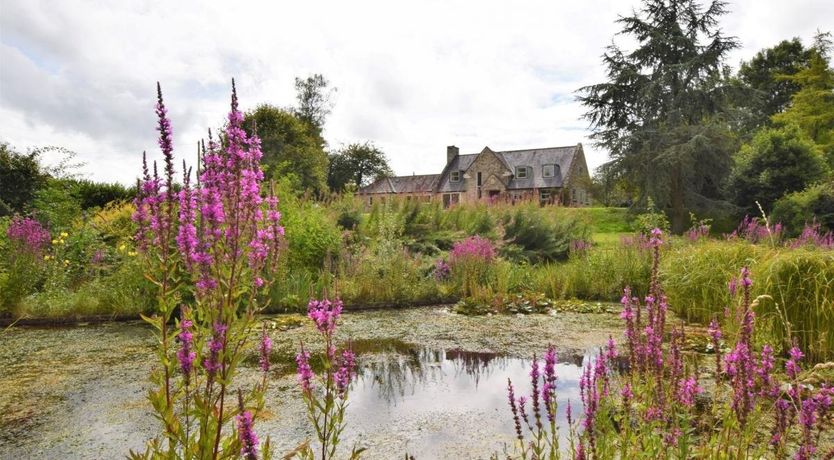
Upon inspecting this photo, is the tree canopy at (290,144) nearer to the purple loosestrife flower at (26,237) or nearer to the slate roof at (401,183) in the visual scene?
the slate roof at (401,183)

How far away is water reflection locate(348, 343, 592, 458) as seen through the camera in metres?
3.31

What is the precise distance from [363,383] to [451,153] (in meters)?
40.5

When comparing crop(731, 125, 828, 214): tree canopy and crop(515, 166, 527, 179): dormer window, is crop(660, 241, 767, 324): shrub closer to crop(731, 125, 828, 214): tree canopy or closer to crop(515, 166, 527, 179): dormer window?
crop(731, 125, 828, 214): tree canopy

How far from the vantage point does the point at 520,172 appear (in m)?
39.6

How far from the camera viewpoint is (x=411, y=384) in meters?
4.20

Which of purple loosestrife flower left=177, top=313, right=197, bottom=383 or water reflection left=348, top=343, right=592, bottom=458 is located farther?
water reflection left=348, top=343, right=592, bottom=458

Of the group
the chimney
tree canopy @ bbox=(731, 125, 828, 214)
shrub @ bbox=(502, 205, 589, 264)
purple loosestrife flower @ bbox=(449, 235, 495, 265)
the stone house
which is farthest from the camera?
the chimney

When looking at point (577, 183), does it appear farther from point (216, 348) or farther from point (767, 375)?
point (216, 348)

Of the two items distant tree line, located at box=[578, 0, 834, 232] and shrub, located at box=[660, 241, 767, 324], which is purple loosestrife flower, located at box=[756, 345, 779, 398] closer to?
shrub, located at box=[660, 241, 767, 324]

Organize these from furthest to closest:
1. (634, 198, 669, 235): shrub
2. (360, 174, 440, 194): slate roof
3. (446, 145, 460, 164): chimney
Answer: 1. (360, 174, 440, 194): slate roof
2. (446, 145, 460, 164): chimney
3. (634, 198, 669, 235): shrub

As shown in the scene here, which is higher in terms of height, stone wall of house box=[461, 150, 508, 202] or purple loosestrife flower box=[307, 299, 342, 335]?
stone wall of house box=[461, 150, 508, 202]

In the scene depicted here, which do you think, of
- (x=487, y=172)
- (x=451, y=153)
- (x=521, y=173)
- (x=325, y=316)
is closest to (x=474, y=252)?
(x=325, y=316)

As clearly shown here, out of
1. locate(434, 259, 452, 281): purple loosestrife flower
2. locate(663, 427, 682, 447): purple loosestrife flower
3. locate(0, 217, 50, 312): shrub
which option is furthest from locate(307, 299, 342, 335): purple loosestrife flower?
locate(434, 259, 452, 281): purple loosestrife flower

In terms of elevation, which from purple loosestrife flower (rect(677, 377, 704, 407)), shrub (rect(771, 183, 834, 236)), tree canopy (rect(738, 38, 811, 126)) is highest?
tree canopy (rect(738, 38, 811, 126))
